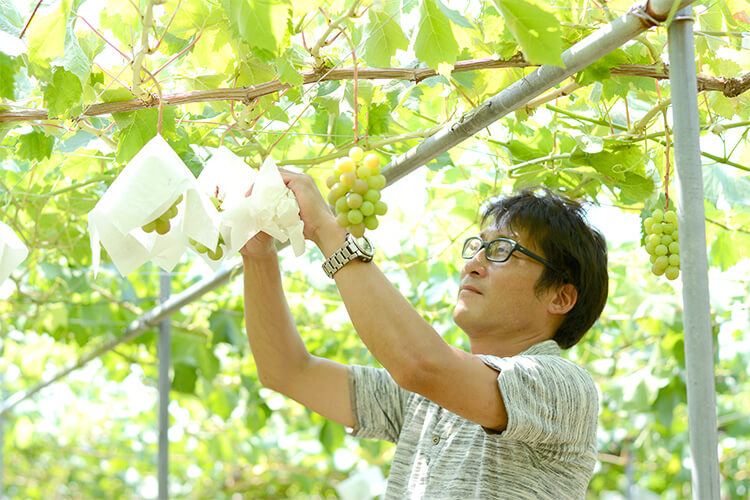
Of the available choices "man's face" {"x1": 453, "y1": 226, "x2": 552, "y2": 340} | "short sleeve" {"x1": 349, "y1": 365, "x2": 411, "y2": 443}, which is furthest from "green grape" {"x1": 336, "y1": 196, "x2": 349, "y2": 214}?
"short sleeve" {"x1": 349, "y1": 365, "x2": 411, "y2": 443}

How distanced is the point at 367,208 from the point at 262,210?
24cm

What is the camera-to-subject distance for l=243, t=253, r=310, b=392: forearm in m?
1.83

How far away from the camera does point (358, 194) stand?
3.94 ft

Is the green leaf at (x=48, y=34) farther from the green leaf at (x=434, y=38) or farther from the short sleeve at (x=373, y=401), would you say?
the short sleeve at (x=373, y=401)

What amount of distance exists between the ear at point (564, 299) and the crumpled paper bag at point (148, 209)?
0.83m

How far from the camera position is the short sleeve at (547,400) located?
1.47 meters

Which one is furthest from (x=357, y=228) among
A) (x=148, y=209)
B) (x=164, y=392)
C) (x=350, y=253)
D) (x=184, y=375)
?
(x=184, y=375)

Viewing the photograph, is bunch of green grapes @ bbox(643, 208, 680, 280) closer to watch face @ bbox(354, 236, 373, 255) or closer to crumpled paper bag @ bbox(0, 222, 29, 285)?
watch face @ bbox(354, 236, 373, 255)

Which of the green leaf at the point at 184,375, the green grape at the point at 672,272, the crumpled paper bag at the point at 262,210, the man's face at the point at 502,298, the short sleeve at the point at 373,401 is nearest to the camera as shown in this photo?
the crumpled paper bag at the point at 262,210

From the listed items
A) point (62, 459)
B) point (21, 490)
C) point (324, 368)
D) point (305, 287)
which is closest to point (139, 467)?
point (62, 459)

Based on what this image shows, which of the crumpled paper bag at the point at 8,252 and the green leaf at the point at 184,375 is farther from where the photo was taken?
the green leaf at the point at 184,375

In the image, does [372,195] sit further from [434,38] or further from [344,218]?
[434,38]

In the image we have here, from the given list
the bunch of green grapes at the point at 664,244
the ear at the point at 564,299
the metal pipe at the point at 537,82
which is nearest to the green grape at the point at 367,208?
the metal pipe at the point at 537,82

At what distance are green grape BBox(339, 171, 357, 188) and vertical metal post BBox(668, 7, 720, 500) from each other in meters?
0.48
